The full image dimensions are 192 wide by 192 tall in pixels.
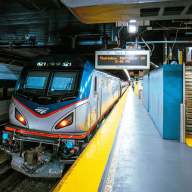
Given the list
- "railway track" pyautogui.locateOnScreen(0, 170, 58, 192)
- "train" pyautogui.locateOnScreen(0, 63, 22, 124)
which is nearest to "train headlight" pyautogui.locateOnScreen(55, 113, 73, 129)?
"railway track" pyautogui.locateOnScreen(0, 170, 58, 192)

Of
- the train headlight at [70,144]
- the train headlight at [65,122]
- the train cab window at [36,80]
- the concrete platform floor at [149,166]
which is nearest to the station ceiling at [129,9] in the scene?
the concrete platform floor at [149,166]

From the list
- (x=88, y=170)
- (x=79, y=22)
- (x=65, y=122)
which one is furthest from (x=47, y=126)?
(x=79, y=22)

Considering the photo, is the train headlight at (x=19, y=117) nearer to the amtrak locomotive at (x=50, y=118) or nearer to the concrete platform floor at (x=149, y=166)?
the amtrak locomotive at (x=50, y=118)

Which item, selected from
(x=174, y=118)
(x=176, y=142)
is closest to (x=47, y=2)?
(x=174, y=118)

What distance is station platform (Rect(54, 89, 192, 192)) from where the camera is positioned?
295 centimetres

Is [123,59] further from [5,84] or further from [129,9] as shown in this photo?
[129,9]

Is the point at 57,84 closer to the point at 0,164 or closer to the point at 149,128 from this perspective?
the point at 0,164

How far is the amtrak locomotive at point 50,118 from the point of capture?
5.02 meters

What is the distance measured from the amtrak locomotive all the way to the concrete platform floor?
1.09m

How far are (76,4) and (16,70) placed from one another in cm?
586

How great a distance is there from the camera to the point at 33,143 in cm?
563

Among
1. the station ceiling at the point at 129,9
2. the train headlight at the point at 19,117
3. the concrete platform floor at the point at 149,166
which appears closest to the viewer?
the station ceiling at the point at 129,9

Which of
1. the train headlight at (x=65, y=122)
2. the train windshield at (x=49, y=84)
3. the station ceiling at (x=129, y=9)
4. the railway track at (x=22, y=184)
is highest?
the station ceiling at (x=129, y=9)

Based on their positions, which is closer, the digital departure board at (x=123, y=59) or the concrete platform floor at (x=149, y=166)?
the concrete platform floor at (x=149, y=166)
